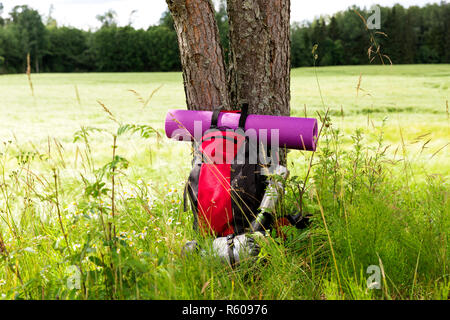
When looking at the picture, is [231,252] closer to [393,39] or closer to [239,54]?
[239,54]

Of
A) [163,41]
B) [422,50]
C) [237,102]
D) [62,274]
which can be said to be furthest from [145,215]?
[422,50]

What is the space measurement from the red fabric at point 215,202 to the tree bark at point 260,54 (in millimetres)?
Answer: 692

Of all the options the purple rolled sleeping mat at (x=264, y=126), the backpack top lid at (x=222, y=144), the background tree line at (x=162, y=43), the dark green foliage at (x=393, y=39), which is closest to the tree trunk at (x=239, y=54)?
the purple rolled sleeping mat at (x=264, y=126)

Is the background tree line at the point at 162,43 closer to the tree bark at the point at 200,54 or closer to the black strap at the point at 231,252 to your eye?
the tree bark at the point at 200,54

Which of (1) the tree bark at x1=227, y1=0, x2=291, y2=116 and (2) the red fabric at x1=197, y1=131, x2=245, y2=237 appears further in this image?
(1) the tree bark at x1=227, y1=0, x2=291, y2=116

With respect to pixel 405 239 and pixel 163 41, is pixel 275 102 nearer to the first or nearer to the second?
pixel 405 239

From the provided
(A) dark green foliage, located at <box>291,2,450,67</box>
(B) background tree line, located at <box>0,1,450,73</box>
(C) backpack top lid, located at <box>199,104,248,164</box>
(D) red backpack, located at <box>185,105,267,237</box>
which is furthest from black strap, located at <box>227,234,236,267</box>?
(A) dark green foliage, located at <box>291,2,450,67</box>

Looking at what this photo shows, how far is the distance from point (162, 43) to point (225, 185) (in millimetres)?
47530

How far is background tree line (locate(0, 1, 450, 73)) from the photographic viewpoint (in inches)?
1681

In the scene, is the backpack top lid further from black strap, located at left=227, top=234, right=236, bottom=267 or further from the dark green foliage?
the dark green foliage

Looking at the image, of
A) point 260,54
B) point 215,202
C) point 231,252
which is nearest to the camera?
point 231,252

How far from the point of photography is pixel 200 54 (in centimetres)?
295

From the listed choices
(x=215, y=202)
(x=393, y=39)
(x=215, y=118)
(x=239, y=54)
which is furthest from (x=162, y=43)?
(x=215, y=202)

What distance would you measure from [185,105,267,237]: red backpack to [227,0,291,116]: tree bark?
476 millimetres
